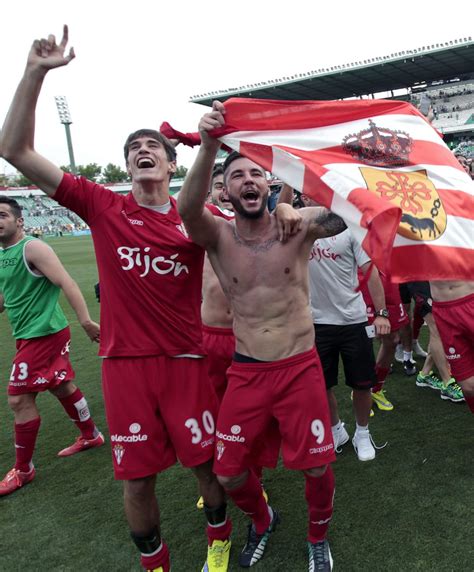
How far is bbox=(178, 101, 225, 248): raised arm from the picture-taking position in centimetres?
237

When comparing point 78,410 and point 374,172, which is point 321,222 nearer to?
point 374,172

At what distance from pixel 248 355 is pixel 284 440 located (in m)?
0.49

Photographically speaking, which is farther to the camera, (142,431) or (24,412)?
(24,412)

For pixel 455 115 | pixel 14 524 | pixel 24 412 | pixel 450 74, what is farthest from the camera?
pixel 455 115

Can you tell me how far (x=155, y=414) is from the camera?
2512mm

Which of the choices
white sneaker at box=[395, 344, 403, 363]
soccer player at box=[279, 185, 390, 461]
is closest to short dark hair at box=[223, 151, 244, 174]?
soccer player at box=[279, 185, 390, 461]

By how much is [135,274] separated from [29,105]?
36.5 inches

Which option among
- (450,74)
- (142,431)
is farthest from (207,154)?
(450,74)

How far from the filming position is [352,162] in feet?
8.16

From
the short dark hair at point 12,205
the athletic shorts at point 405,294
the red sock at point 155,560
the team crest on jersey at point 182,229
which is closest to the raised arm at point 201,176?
the team crest on jersey at point 182,229

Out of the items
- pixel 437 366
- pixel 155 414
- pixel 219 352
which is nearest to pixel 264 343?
pixel 155 414

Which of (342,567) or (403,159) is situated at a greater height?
(403,159)

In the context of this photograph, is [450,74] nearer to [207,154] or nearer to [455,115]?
[455,115]

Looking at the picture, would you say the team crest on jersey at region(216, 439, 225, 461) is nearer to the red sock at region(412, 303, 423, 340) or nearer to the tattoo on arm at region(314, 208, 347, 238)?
the tattoo on arm at region(314, 208, 347, 238)
